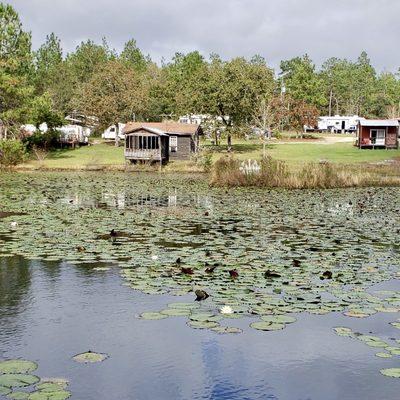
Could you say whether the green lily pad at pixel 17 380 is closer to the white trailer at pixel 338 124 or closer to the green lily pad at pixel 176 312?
the green lily pad at pixel 176 312

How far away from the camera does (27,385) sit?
5730 mm

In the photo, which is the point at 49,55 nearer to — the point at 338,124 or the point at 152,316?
the point at 338,124

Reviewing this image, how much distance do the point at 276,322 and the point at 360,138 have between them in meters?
59.7

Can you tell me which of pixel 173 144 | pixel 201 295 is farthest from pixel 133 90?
pixel 201 295

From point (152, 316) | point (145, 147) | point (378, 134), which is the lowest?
point (152, 316)

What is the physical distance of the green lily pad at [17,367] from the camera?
19.9ft

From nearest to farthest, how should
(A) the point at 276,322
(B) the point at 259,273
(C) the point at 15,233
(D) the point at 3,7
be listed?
(A) the point at 276,322 < (B) the point at 259,273 < (C) the point at 15,233 < (D) the point at 3,7

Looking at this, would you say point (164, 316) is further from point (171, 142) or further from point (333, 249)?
point (171, 142)

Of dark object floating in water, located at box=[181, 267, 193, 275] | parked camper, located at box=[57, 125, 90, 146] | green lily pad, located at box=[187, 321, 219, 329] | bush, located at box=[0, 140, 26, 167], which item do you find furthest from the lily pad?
parked camper, located at box=[57, 125, 90, 146]

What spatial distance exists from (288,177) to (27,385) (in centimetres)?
2581

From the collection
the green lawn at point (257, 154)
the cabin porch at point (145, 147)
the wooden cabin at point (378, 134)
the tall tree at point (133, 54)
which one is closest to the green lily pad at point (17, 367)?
the green lawn at point (257, 154)

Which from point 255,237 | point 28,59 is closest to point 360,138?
point 28,59

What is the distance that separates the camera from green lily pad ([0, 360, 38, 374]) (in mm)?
6078

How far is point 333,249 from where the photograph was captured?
13.0 meters
